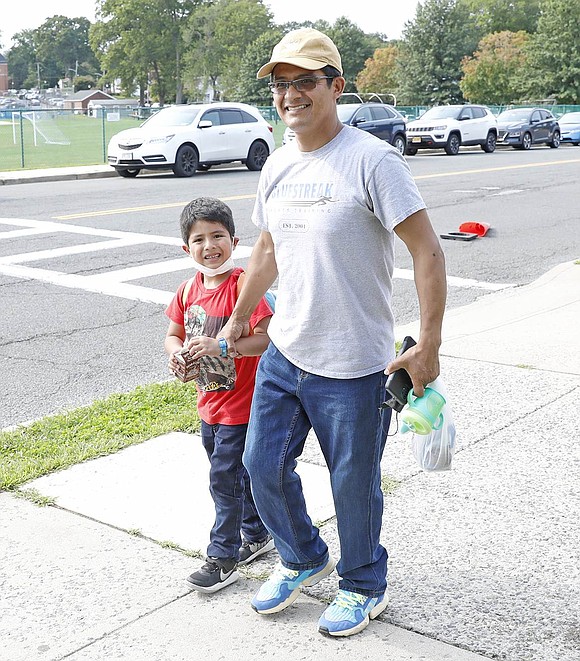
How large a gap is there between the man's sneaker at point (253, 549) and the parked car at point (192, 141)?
60.8 feet

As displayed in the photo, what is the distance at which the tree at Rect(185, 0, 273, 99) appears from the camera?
94.7 m

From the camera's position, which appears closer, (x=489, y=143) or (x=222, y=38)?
(x=489, y=143)

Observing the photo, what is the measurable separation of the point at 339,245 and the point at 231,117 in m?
20.8

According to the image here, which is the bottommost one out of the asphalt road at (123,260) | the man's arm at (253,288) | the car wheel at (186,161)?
the asphalt road at (123,260)

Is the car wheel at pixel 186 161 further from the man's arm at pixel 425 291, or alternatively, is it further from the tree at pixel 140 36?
the tree at pixel 140 36

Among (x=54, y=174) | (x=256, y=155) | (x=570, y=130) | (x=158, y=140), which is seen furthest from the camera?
(x=570, y=130)

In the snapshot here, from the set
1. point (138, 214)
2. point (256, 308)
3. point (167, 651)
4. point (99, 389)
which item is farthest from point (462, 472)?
point (138, 214)

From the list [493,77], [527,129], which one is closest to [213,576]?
[527,129]

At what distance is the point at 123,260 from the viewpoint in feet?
34.2

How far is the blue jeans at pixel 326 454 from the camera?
115 inches

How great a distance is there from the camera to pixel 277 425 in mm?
3021

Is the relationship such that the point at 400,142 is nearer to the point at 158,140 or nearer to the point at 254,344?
the point at 158,140

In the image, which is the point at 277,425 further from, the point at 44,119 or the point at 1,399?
the point at 44,119

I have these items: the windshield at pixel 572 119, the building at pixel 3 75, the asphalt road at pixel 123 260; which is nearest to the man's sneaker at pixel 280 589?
the asphalt road at pixel 123 260
